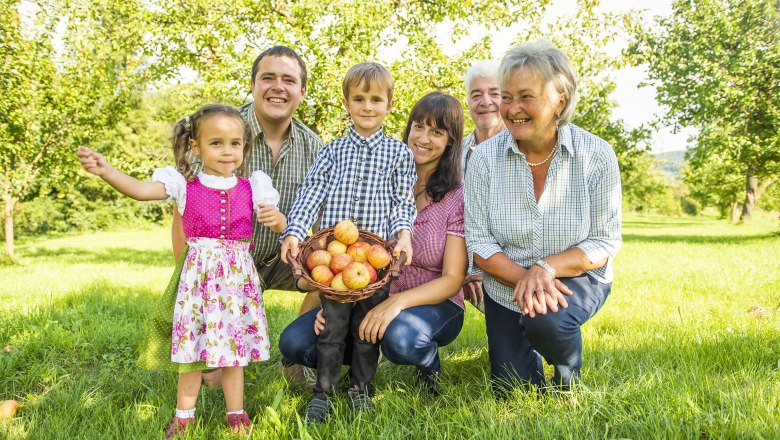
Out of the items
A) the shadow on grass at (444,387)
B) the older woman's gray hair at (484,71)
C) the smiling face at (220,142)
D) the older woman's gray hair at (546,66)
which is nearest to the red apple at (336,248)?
the smiling face at (220,142)

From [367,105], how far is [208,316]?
60.2 inches

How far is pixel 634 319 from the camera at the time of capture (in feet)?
16.4

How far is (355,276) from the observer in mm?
2971

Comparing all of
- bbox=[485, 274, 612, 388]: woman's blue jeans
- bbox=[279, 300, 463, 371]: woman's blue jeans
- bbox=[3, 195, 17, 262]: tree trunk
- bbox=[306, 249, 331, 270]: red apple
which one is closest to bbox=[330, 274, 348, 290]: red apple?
bbox=[306, 249, 331, 270]: red apple

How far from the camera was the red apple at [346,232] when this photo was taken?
3.17 metres

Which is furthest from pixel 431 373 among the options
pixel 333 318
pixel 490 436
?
pixel 490 436

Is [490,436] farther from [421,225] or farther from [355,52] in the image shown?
[355,52]

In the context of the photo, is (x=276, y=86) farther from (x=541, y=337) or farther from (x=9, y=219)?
(x=9, y=219)

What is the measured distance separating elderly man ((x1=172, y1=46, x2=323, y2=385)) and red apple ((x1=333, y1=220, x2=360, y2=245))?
3.47 feet

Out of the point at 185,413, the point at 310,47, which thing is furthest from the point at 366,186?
the point at 310,47

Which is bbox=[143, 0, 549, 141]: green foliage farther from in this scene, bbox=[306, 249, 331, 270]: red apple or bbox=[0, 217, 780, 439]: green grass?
bbox=[306, 249, 331, 270]: red apple

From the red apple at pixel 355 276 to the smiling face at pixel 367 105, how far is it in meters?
0.96

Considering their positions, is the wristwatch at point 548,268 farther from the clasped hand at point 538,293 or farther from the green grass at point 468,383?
the green grass at point 468,383

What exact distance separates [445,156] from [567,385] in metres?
1.57
